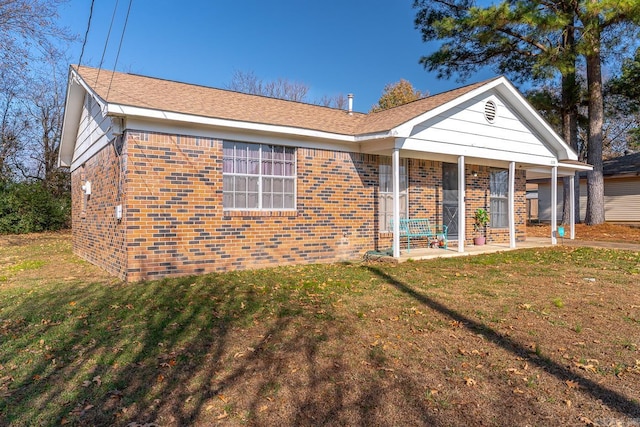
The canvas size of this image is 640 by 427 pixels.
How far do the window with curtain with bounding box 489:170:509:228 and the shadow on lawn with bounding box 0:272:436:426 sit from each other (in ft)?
30.3

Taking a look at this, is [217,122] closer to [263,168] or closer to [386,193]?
[263,168]

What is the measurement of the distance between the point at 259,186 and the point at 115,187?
276 centimetres

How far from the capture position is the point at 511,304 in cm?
587

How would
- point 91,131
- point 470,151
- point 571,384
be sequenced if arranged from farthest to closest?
point 470,151, point 91,131, point 571,384

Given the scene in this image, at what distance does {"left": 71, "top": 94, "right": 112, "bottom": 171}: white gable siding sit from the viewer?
28.8 feet

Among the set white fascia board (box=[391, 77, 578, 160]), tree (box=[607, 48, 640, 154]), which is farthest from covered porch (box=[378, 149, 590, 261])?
tree (box=[607, 48, 640, 154])

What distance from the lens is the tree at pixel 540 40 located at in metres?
16.2

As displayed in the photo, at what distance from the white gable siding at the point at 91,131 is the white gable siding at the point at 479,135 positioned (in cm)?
660

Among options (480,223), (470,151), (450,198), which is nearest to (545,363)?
(470,151)

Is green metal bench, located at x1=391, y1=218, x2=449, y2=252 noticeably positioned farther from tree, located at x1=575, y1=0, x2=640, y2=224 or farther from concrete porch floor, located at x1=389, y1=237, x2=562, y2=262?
tree, located at x1=575, y1=0, x2=640, y2=224

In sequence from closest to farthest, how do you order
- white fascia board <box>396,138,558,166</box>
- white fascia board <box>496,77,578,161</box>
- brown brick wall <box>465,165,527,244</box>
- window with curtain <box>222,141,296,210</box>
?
window with curtain <box>222,141,296,210</box> < white fascia board <box>396,138,558,166</box> < white fascia board <box>496,77,578,161</box> < brown brick wall <box>465,165,527,244</box>

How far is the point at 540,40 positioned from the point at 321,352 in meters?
19.1

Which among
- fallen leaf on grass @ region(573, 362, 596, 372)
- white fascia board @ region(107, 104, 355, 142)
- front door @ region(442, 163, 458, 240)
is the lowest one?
fallen leaf on grass @ region(573, 362, 596, 372)

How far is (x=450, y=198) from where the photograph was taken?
12.2 meters
